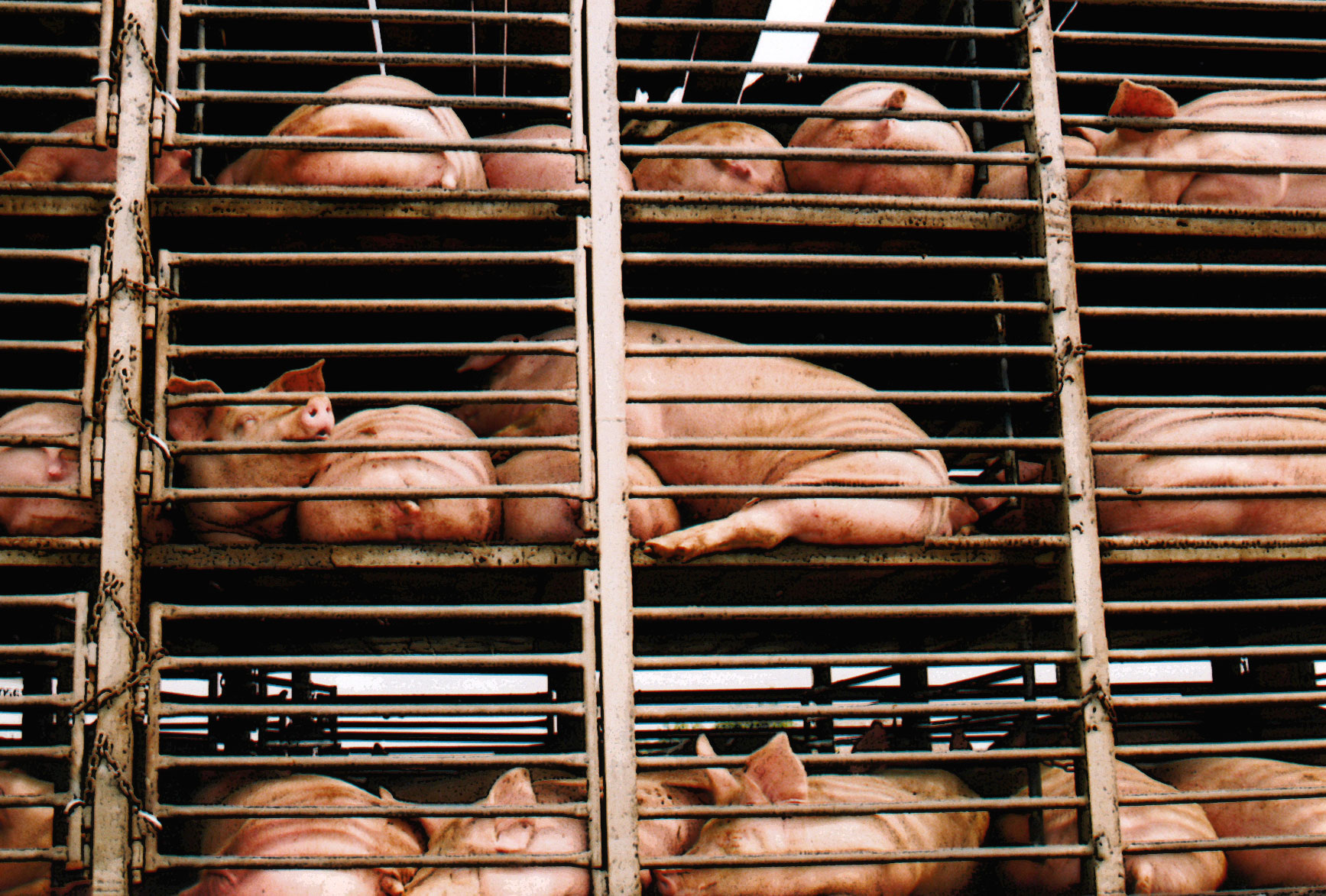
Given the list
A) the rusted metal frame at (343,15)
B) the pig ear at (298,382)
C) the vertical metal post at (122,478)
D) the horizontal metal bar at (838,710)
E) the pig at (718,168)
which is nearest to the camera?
the vertical metal post at (122,478)

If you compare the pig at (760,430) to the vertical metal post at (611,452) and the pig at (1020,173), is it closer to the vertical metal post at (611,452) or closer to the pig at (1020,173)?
the vertical metal post at (611,452)

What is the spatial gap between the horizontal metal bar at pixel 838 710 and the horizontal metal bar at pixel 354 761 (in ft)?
0.63

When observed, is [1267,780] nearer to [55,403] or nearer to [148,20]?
[55,403]

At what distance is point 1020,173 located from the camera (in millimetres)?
2568

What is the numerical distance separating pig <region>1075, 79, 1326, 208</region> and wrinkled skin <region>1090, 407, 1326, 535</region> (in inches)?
20.5

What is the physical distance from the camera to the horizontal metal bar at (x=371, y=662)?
189 cm

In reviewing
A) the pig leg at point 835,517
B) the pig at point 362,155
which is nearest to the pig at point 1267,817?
the pig leg at point 835,517

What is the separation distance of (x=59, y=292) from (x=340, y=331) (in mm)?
676

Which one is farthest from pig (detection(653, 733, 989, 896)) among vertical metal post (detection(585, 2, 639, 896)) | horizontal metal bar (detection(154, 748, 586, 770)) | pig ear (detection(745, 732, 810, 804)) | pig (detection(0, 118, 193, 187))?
pig (detection(0, 118, 193, 187))

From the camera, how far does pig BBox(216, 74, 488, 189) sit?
86.3 inches

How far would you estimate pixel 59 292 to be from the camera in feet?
8.25

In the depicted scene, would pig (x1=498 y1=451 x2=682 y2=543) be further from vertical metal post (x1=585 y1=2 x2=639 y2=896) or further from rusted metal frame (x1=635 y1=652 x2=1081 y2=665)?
rusted metal frame (x1=635 y1=652 x2=1081 y2=665)

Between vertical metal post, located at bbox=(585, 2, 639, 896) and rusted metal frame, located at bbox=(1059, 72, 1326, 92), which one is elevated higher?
rusted metal frame, located at bbox=(1059, 72, 1326, 92)

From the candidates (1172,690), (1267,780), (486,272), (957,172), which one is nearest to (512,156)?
(486,272)
